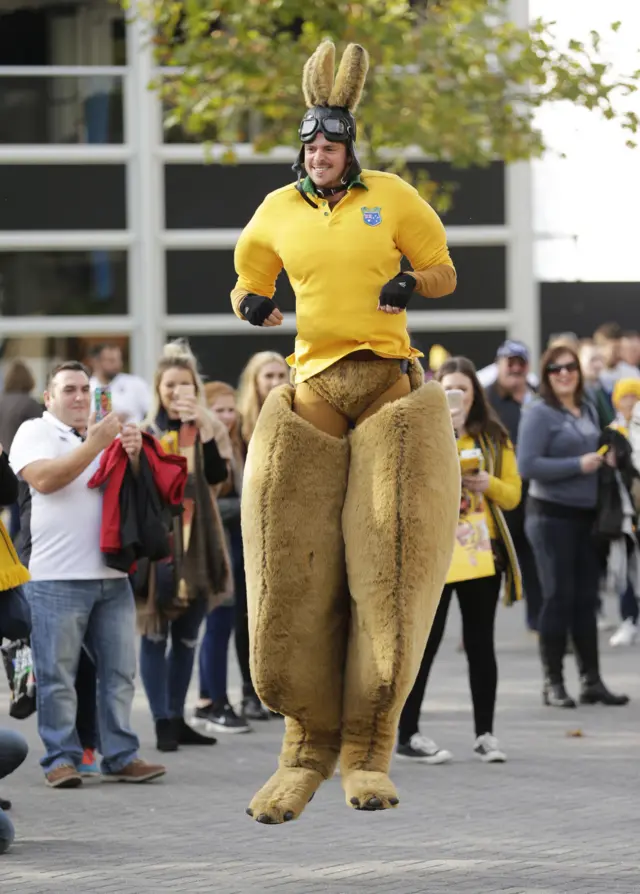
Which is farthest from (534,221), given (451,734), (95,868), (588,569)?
(95,868)

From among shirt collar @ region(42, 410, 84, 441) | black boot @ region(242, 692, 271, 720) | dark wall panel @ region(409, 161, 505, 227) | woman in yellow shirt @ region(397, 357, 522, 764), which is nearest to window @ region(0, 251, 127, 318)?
dark wall panel @ region(409, 161, 505, 227)

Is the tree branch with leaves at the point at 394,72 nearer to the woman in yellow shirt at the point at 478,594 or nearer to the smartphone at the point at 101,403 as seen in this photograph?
the woman in yellow shirt at the point at 478,594

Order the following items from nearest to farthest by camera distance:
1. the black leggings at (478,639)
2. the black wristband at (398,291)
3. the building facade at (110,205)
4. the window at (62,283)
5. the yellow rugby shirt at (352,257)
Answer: the black wristband at (398,291) < the yellow rugby shirt at (352,257) < the black leggings at (478,639) < the building facade at (110,205) < the window at (62,283)

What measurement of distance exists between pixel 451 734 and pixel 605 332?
800cm

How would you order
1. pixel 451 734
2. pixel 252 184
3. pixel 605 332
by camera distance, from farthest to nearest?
pixel 252 184
pixel 605 332
pixel 451 734

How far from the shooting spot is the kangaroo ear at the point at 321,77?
5.81m

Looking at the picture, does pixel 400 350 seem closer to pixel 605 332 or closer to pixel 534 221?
pixel 605 332

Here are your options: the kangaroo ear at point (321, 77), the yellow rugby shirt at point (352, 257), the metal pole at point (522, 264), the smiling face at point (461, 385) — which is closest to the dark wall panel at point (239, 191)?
the metal pole at point (522, 264)

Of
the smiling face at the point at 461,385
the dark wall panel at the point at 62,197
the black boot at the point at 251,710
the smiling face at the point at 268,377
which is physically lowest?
the black boot at the point at 251,710

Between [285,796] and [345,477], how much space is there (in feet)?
3.26

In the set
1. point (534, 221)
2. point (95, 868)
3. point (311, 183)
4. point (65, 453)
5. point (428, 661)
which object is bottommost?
point (95, 868)

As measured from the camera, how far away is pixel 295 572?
565 centimetres

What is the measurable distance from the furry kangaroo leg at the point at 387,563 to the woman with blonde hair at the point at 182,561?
13.6ft

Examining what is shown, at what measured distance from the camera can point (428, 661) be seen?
372 inches
